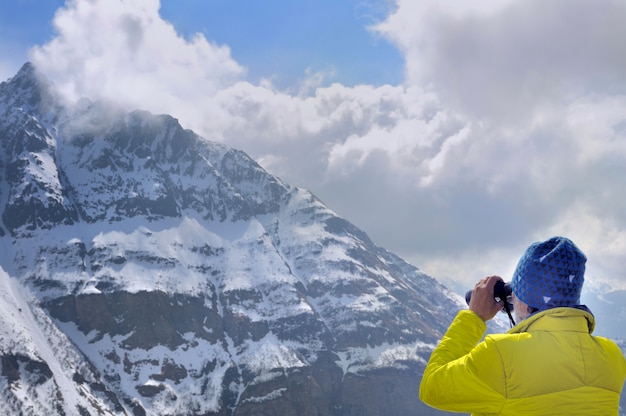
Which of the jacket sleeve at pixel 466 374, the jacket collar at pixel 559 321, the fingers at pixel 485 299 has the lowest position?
the jacket sleeve at pixel 466 374

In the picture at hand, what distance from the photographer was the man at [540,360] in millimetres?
3688

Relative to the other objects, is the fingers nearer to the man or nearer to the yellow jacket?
the man

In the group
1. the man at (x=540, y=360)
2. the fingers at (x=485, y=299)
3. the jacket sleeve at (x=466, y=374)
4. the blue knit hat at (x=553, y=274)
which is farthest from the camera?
the fingers at (x=485, y=299)

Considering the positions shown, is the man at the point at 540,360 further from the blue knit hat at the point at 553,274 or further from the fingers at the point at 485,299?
the fingers at the point at 485,299

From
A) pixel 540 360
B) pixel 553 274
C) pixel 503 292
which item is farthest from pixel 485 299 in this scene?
pixel 540 360

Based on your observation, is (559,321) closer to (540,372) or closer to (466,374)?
(540,372)

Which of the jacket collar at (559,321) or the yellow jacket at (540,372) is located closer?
the yellow jacket at (540,372)

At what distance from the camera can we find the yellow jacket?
3688 mm

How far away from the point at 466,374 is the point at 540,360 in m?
0.52

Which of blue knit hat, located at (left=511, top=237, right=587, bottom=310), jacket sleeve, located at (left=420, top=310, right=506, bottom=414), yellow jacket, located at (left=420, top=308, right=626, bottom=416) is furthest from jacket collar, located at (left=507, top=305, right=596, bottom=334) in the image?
jacket sleeve, located at (left=420, top=310, right=506, bottom=414)

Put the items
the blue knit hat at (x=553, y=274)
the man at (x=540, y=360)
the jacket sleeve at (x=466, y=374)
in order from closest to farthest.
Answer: the man at (x=540, y=360) → the jacket sleeve at (x=466, y=374) → the blue knit hat at (x=553, y=274)

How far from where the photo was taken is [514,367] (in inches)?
147

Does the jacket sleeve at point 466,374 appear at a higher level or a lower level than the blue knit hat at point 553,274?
lower

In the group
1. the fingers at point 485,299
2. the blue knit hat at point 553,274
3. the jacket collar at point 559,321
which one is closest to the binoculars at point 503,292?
the fingers at point 485,299
